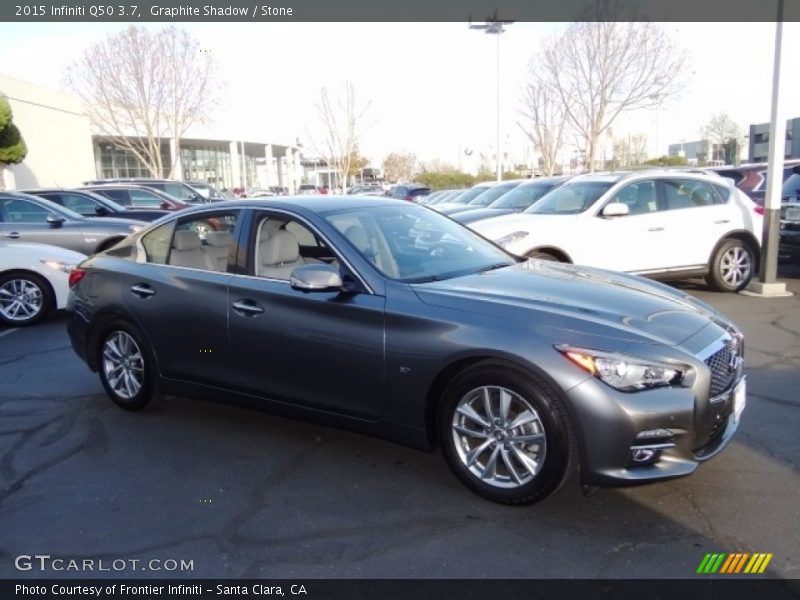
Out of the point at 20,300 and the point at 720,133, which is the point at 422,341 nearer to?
the point at 20,300

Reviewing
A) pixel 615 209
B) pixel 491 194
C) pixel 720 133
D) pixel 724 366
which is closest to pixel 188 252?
pixel 724 366

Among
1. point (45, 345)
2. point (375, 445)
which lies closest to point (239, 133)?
point (45, 345)

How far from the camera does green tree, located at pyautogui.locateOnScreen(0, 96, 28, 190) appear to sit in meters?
26.6

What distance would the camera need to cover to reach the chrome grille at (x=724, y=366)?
141 inches

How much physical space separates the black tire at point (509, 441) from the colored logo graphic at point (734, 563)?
0.72m

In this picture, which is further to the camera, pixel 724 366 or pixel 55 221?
pixel 55 221

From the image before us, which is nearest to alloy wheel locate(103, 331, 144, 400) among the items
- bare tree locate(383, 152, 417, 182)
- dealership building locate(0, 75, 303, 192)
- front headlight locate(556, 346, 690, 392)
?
front headlight locate(556, 346, 690, 392)

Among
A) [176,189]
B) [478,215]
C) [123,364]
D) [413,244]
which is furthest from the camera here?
[176,189]

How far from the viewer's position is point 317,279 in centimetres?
406

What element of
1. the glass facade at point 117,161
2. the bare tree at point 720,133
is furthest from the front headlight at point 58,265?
the bare tree at point 720,133

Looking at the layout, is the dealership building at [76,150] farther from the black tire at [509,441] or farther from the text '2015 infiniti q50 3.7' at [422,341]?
the black tire at [509,441]

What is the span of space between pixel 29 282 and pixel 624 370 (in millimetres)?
8047

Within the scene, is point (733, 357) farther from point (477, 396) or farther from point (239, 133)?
point (239, 133)

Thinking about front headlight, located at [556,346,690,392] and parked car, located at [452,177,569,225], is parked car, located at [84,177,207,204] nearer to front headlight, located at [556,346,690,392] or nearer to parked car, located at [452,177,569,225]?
parked car, located at [452,177,569,225]
